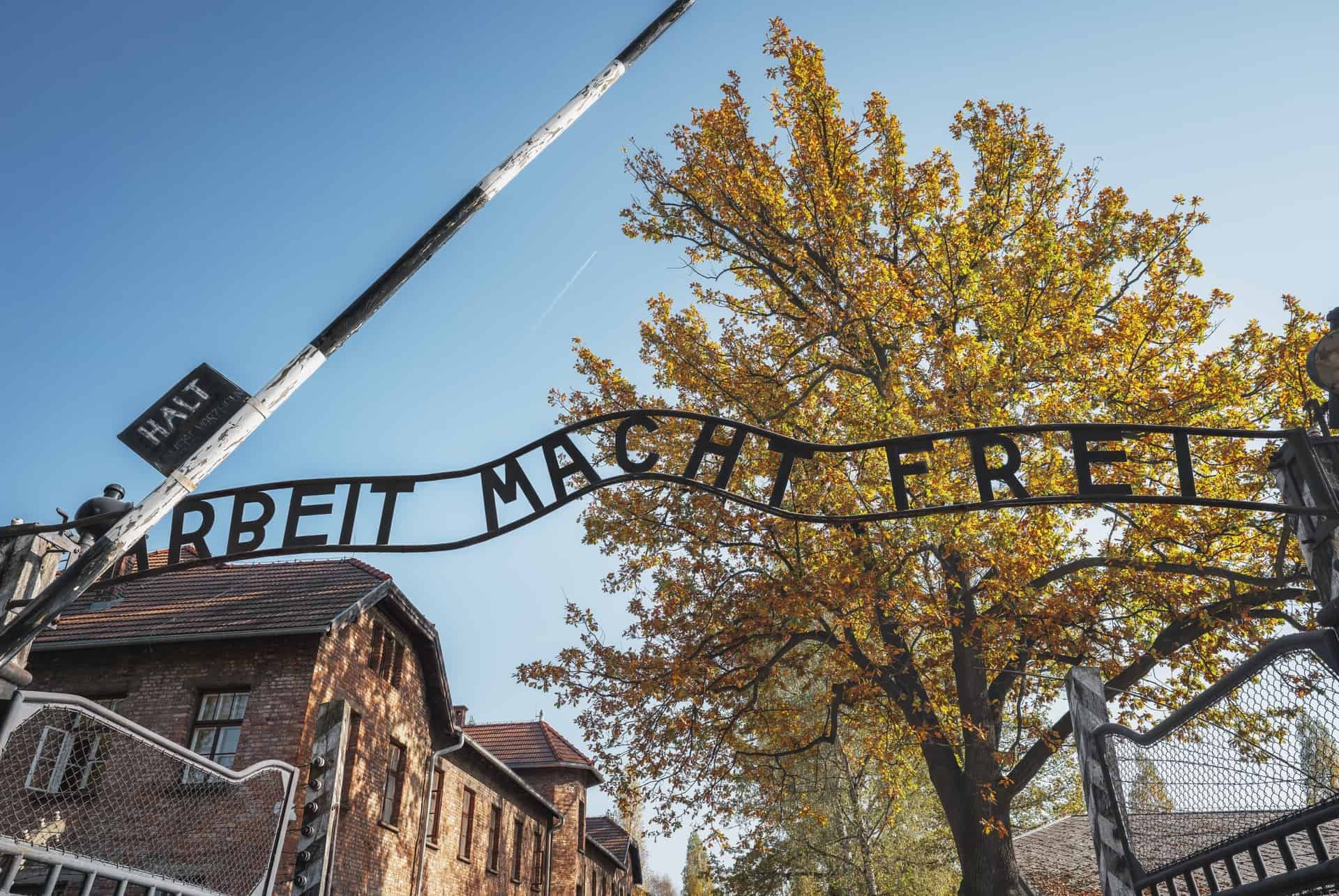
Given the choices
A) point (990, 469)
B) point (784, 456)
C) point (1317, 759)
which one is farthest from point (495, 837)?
point (1317, 759)

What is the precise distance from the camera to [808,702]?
84.5 ft

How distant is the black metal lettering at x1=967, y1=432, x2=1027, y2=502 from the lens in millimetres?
4098

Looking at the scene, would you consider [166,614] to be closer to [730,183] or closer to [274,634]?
[274,634]

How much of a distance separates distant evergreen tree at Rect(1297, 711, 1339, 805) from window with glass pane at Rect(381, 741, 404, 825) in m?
16.3

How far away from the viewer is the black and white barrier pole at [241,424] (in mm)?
3490

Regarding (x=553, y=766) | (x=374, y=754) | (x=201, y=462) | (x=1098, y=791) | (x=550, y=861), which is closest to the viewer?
(x=201, y=462)

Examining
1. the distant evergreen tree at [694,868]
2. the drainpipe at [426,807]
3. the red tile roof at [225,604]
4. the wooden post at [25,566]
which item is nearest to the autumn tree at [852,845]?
the drainpipe at [426,807]

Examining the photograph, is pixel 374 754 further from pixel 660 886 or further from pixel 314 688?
pixel 660 886

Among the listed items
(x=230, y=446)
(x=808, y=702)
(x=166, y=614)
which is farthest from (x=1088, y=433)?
(x=808, y=702)

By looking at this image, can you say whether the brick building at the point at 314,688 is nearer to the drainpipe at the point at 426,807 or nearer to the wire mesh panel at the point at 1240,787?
the drainpipe at the point at 426,807

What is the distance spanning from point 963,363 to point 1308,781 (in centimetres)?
924

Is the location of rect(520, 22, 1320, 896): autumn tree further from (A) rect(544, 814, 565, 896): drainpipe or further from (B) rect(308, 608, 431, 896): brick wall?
(A) rect(544, 814, 565, 896): drainpipe

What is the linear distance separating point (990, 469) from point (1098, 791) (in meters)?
2.34

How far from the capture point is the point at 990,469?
417 cm
